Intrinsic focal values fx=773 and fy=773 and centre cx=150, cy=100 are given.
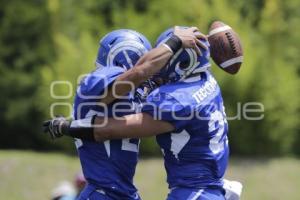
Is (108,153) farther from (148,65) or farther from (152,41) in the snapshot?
(152,41)

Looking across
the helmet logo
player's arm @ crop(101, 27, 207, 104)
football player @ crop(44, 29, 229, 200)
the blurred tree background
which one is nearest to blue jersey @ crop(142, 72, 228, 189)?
football player @ crop(44, 29, 229, 200)

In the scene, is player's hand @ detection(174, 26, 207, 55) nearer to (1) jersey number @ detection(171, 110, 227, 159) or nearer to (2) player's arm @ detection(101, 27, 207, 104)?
(2) player's arm @ detection(101, 27, 207, 104)

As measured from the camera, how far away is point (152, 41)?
9797 mm

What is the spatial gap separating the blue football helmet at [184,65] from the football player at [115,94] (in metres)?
0.04

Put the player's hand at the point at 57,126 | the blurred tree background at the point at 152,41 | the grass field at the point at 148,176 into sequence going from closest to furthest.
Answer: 1. the player's hand at the point at 57,126
2. the grass field at the point at 148,176
3. the blurred tree background at the point at 152,41

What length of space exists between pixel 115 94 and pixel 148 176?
528 cm

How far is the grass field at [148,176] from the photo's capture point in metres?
8.66

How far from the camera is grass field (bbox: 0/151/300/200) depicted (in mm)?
8664

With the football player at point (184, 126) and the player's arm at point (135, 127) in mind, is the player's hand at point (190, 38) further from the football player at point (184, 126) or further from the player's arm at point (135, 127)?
the player's arm at point (135, 127)

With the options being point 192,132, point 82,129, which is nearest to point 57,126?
point 82,129

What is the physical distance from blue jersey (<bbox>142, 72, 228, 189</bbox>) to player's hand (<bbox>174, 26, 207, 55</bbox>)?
0.54ft

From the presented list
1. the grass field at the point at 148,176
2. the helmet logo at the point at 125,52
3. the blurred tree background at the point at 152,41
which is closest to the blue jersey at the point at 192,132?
the helmet logo at the point at 125,52

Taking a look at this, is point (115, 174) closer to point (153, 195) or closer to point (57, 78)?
point (153, 195)

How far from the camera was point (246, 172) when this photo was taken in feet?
30.5
